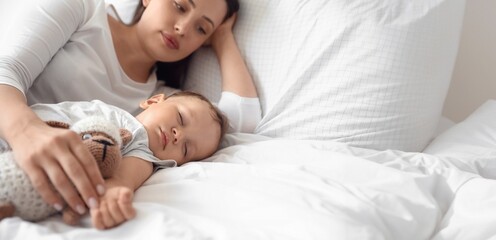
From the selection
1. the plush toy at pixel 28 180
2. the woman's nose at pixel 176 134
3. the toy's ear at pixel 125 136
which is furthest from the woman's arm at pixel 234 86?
the plush toy at pixel 28 180

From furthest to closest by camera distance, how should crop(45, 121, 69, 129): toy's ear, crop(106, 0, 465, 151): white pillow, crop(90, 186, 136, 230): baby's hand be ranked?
crop(106, 0, 465, 151): white pillow
crop(45, 121, 69, 129): toy's ear
crop(90, 186, 136, 230): baby's hand

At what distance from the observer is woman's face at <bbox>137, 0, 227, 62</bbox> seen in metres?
1.42

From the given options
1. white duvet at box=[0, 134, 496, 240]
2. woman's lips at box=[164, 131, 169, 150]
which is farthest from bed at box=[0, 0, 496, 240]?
woman's lips at box=[164, 131, 169, 150]

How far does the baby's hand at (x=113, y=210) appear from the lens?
32.4 inches

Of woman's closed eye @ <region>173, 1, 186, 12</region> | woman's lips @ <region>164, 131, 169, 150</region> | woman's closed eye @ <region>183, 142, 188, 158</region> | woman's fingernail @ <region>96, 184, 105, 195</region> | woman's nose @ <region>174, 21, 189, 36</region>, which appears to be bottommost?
woman's closed eye @ <region>183, 142, 188, 158</region>

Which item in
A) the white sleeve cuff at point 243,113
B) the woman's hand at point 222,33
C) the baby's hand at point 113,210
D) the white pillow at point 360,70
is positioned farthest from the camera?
the woman's hand at point 222,33

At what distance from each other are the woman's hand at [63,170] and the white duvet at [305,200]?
48 mm

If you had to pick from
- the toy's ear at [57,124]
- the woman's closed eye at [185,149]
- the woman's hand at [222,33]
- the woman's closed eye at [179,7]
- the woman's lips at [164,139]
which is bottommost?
the woman's closed eye at [185,149]

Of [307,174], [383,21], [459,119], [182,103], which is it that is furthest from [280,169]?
[459,119]

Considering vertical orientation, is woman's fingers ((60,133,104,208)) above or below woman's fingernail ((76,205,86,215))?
above

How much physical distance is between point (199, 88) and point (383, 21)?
1.84ft

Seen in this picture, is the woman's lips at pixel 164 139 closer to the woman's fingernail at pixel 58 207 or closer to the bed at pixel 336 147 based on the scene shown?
the bed at pixel 336 147

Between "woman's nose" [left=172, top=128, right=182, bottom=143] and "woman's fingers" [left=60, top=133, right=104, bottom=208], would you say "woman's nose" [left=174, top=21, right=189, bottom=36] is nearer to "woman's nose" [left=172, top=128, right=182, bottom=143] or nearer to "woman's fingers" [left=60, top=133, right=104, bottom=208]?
"woman's nose" [left=172, top=128, right=182, bottom=143]

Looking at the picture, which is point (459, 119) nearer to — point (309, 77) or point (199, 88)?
point (309, 77)
